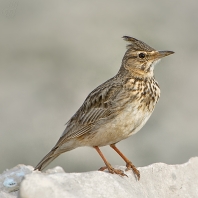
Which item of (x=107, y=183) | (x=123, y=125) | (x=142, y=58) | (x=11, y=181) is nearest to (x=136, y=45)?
(x=142, y=58)

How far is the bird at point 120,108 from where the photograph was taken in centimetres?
703

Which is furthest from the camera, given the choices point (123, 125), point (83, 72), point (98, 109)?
point (83, 72)

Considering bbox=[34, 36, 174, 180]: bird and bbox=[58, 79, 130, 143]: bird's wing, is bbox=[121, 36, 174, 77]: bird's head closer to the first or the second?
bbox=[34, 36, 174, 180]: bird

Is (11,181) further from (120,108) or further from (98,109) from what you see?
(120,108)

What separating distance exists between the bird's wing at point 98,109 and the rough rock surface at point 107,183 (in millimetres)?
454

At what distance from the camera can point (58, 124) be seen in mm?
11812

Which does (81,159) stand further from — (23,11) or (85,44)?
(23,11)

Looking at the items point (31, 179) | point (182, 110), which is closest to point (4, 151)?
point (182, 110)

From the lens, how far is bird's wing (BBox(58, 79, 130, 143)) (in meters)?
7.16

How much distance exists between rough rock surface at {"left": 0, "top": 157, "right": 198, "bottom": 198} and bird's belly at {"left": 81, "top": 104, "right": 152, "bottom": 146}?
316mm

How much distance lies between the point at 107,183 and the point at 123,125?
4.32ft

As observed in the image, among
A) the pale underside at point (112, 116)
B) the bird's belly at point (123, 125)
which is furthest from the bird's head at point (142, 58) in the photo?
the bird's belly at point (123, 125)

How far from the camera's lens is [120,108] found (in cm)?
707

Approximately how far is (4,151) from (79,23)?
470cm
